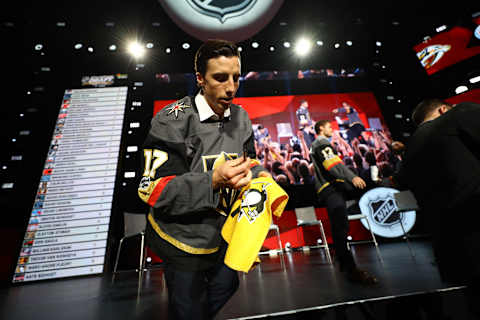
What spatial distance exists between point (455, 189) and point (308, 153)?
3801 mm

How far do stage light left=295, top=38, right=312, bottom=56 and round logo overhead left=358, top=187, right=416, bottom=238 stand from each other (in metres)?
3.84

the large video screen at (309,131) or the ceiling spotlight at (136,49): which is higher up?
the ceiling spotlight at (136,49)

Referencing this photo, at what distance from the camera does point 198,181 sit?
65cm

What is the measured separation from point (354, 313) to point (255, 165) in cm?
83

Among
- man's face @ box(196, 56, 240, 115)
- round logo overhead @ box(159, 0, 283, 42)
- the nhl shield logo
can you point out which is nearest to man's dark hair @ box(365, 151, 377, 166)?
round logo overhead @ box(159, 0, 283, 42)

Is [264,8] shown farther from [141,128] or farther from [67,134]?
[67,134]

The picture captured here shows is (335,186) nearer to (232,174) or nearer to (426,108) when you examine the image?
(426,108)

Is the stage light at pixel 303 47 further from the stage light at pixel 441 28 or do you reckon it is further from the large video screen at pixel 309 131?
the stage light at pixel 441 28

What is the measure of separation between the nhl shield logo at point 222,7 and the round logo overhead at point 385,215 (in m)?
4.69

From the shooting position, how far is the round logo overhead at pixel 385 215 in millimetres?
4679

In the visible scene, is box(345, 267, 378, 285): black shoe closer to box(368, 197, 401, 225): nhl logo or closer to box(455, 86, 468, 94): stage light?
box(368, 197, 401, 225): nhl logo

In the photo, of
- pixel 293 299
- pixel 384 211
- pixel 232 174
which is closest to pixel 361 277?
pixel 293 299

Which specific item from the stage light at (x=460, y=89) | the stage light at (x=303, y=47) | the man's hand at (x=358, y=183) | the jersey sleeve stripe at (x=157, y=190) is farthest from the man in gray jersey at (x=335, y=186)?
the stage light at (x=460, y=89)

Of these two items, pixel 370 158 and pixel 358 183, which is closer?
pixel 358 183
